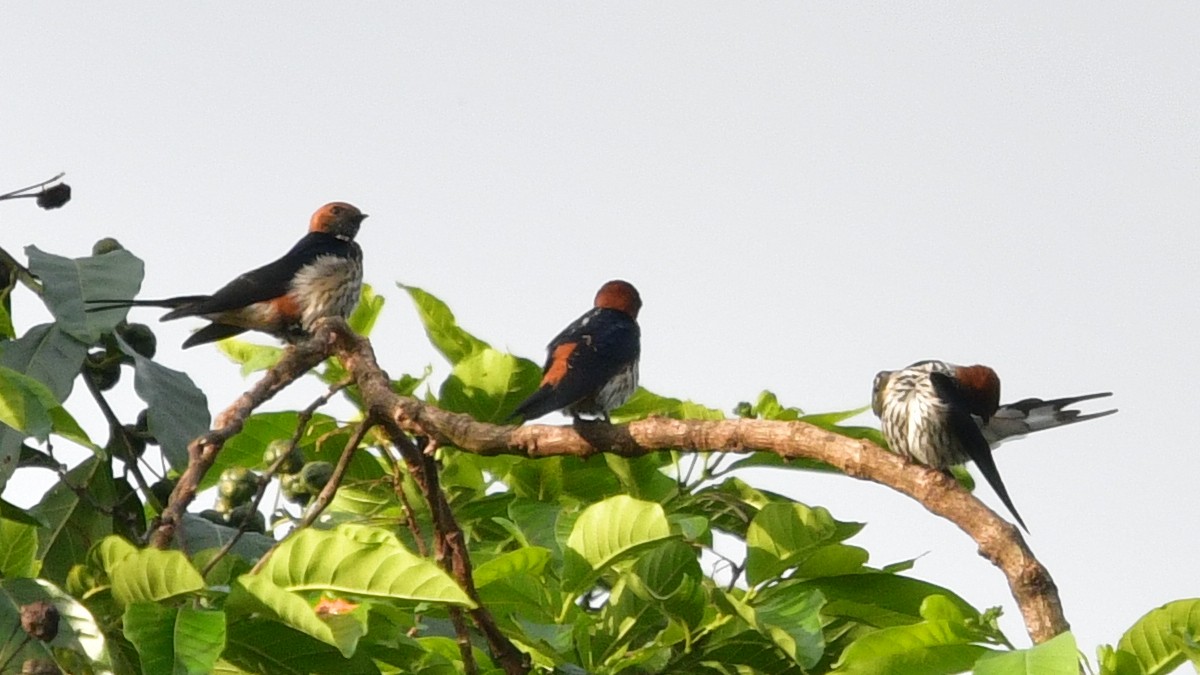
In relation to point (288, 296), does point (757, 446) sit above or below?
below

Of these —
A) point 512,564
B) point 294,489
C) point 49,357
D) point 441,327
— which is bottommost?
point 512,564

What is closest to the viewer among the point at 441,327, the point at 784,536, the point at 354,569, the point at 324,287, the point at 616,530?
the point at 354,569

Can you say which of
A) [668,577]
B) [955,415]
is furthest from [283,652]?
[955,415]

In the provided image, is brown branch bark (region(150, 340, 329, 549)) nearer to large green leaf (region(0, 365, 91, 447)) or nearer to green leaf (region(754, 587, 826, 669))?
large green leaf (region(0, 365, 91, 447))

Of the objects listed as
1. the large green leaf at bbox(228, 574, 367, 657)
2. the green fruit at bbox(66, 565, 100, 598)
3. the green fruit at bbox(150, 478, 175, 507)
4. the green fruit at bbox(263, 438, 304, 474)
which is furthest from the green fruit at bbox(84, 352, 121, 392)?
the large green leaf at bbox(228, 574, 367, 657)

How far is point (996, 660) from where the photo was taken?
2.01m

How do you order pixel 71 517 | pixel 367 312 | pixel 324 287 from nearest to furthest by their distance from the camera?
pixel 71 517, pixel 367 312, pixel 324 287

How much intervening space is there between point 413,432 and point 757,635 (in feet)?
2.83

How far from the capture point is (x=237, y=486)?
3615 mm

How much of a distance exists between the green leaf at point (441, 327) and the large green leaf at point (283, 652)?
1.77 m

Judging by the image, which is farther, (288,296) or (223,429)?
(288,296)

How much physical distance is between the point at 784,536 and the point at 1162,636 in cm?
100

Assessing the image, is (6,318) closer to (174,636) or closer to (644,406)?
(174,636)

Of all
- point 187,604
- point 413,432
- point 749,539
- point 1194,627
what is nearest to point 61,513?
point 413,432
